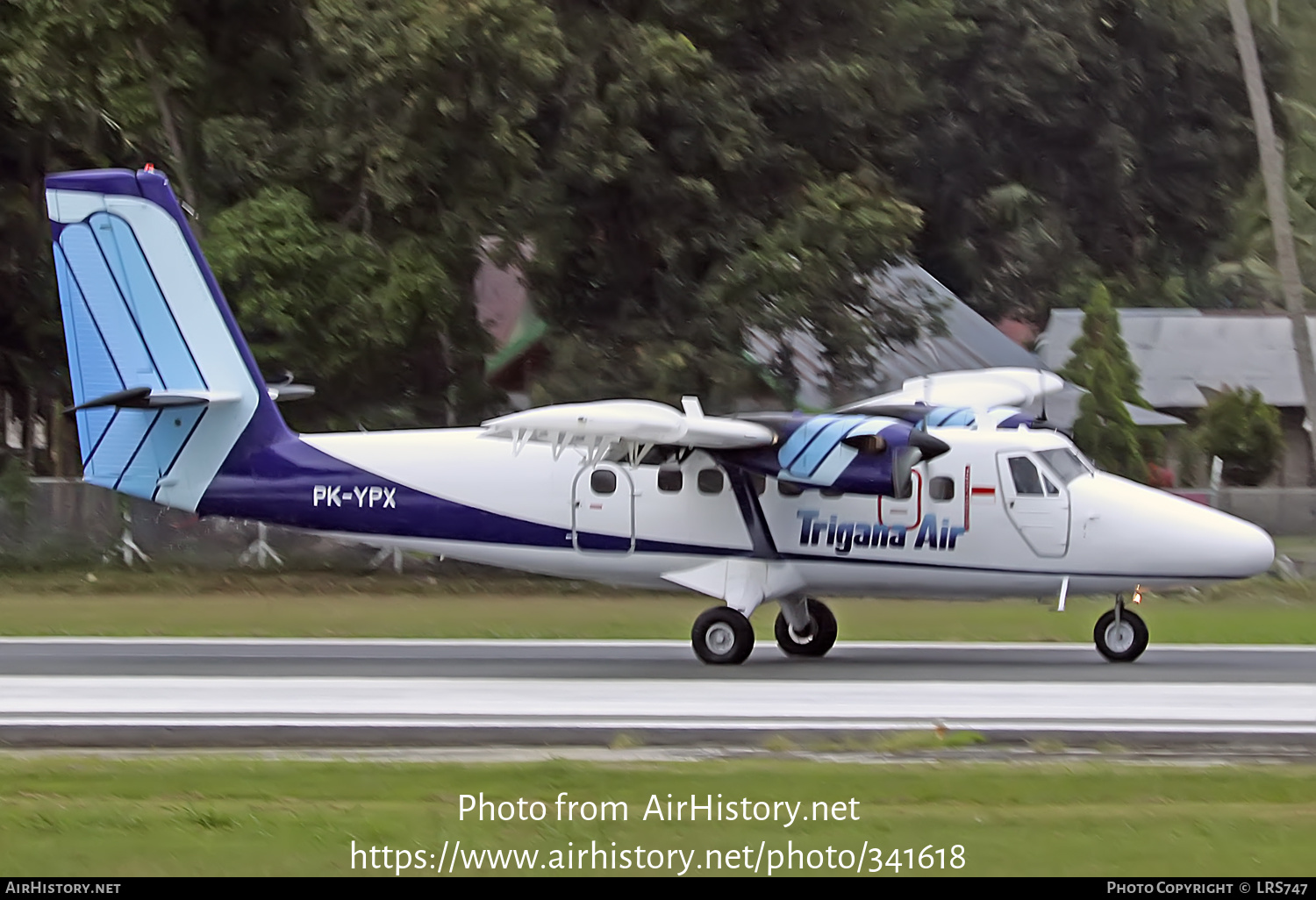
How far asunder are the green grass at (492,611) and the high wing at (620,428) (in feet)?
12.8

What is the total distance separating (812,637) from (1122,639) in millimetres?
3239

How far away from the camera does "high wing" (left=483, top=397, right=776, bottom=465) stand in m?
15.8

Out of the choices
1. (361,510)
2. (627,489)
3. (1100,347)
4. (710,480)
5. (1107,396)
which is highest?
(1100,347)

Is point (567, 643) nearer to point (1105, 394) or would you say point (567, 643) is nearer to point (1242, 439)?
point (1105, 394)

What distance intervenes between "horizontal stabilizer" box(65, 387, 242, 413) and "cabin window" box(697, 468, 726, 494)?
4.91 meters

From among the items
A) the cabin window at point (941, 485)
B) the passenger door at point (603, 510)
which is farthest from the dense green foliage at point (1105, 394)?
the passenger door at point (603, 510)

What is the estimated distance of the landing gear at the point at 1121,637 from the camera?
17.9 m

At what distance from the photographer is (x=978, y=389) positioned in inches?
815

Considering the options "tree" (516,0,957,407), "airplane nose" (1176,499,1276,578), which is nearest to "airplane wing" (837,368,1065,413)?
"airplane nose" (1176,499,1276,578)

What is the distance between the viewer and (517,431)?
15875 mm

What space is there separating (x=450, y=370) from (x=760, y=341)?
18.2ft

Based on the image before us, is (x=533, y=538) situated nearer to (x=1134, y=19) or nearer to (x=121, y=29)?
(x=121, y=29)

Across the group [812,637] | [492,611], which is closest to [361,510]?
→ [812,637]

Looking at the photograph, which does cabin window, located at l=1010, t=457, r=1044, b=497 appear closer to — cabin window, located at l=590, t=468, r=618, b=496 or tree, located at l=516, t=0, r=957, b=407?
cabin window, located at l=590, t=468, r=618, b=496
